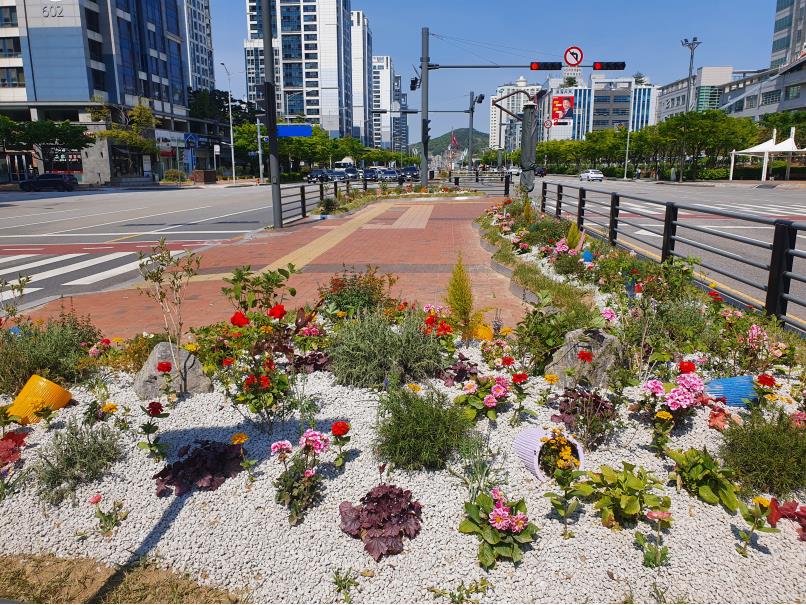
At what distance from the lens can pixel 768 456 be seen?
3443 millimetres

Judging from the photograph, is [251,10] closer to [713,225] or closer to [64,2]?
[64,2]

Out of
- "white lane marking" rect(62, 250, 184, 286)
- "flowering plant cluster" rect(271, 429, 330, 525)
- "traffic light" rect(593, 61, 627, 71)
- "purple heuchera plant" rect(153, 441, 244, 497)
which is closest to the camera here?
"flowering plant cluster" rect(271, 429, 330, 525)

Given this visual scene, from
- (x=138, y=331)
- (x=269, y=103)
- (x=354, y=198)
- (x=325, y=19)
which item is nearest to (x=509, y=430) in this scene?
(x=138, y=331)

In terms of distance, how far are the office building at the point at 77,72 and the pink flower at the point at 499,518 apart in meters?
67.1

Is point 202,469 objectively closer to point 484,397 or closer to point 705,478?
point 484,397

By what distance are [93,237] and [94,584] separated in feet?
54.1

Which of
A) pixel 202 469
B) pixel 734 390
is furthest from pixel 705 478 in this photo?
pixel 202 469

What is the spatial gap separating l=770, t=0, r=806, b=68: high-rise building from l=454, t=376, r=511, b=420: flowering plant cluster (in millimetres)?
104085

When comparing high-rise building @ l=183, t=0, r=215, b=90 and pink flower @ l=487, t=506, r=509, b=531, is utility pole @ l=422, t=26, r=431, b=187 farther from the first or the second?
high-rise building @ l=183, t=0, r=215, b=90

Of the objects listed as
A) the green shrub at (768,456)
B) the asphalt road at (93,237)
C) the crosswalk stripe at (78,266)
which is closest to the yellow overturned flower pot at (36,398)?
the green shrub at (768,456)

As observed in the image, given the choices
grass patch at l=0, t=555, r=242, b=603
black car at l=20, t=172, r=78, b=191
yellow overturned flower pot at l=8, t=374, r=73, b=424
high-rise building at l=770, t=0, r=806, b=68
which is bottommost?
grass patch at l=0, t=555, r=242, b=603

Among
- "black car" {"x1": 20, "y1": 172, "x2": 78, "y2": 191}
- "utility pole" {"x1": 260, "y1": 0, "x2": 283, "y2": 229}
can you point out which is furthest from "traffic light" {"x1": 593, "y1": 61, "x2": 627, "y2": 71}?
"black car" {"x1": 20, "y1": 172, "x2": 78, "y2": 191}

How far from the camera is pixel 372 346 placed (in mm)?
4910

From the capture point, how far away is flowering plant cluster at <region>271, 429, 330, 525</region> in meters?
3.45
